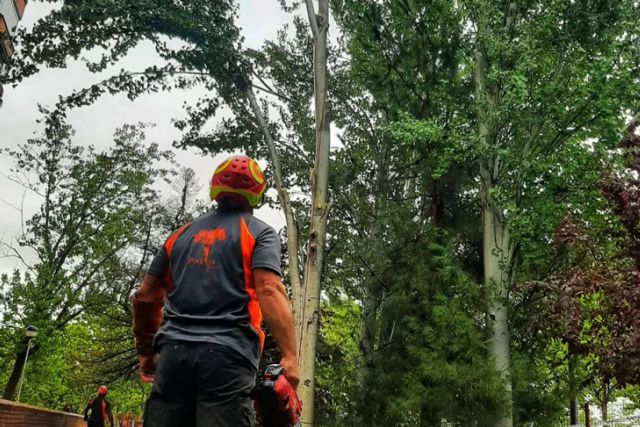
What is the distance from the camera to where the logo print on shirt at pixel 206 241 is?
2550mm

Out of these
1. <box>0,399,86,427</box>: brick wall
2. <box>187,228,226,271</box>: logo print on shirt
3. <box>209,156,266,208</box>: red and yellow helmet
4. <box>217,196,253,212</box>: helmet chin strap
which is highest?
<box>209,156,266,208</box>: red and yellow helmet

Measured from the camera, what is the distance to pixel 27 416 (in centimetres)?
1012

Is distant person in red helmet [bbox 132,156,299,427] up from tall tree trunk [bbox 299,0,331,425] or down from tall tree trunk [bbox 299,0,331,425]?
down

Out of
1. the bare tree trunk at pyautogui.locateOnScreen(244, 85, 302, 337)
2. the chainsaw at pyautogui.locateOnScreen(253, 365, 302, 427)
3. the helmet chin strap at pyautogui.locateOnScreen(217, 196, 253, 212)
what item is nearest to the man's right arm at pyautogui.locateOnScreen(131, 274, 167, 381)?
the helmet chin strap at pyautogui.locateOnScreen(217, 196, 253, 212)

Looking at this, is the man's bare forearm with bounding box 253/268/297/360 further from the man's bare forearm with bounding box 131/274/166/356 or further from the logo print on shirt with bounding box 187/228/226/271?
the man's bare forearm with bounding box 131/274/166/356

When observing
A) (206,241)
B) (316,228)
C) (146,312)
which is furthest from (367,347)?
(206,241)

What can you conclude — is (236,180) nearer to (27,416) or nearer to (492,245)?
(27,416)

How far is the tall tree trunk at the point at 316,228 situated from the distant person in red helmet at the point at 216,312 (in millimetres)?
7279

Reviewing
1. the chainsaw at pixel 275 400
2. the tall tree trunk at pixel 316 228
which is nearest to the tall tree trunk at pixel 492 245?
the tall tree trunk at pixel 316 228

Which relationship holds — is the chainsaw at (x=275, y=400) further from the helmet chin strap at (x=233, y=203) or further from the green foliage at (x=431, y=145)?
the green foliage at (x=431, y=145)

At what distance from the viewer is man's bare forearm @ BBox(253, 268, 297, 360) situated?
2467 millimetres

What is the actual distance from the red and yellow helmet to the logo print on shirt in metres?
0.19

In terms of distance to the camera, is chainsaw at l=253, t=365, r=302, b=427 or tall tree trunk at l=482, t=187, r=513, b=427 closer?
chainsaw at l=253, t=365, r=302, b=427

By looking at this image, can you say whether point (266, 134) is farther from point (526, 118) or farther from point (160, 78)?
point (526, 118)
